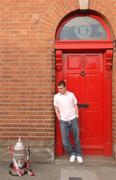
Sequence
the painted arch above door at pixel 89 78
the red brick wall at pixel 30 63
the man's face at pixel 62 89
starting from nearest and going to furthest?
the man's face at pixel 62 89, the red brick wall at pixel 30 63, the painted arch above door at pixel 89 78

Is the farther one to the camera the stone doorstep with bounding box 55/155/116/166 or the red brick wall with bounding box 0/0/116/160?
the red brick wall with bounding box 0/0/116/160

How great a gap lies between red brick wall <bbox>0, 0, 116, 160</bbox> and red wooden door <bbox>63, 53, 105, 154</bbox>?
14.7 inches

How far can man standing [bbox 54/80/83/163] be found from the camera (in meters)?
7.35

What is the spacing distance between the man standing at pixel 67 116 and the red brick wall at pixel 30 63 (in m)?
0.22

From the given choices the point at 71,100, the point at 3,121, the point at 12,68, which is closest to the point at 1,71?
the point at 12,68

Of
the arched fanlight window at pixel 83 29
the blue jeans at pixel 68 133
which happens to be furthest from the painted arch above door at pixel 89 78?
the blue jeans at pixel 68 133

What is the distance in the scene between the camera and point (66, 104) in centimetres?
735

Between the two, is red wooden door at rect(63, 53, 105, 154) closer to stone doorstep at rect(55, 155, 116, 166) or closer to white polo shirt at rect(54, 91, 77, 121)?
stone doorstep at rect(55, 155, 116, 166)

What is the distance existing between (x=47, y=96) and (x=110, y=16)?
2.24m

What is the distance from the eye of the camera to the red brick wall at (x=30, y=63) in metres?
7.49

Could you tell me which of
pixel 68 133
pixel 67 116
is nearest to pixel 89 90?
pixel 67 116

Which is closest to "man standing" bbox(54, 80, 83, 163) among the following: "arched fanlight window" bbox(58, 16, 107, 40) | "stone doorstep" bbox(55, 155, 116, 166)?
"stone doorstep" bbox(55, 155, 116, 166)

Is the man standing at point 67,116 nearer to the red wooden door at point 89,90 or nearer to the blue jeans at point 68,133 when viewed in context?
the blue jeans at point 68,133

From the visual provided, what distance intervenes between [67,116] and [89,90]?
853 millimetres
